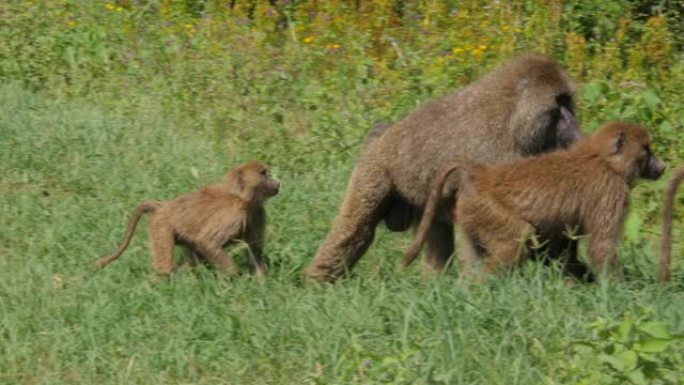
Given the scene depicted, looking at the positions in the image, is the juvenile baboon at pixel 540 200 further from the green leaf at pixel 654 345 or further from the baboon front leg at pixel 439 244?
the green leaf at pixel 654 345

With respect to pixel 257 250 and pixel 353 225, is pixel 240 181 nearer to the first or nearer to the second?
pixel 257 250

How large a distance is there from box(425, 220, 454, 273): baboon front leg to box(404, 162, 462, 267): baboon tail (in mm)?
586

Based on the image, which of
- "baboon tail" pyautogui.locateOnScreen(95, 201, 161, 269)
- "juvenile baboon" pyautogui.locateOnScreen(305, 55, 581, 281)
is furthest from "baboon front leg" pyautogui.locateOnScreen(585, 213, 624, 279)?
"baboon tail" pyautogui.locateOnScreen(95, 201, 161, 269)

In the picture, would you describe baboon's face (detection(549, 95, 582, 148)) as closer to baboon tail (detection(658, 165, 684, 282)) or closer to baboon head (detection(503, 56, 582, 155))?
baboon head (detection(503, 56, 582, 155))

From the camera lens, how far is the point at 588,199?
249 inches

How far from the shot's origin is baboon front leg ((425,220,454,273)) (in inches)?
279

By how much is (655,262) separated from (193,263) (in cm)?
236

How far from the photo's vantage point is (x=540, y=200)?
630 cm

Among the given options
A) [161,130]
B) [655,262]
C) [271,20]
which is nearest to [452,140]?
[655,262]

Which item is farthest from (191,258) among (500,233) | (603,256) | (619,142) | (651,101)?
(651,101)

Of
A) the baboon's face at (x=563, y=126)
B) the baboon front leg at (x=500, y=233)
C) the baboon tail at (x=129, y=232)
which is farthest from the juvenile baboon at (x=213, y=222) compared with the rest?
the baboon's face at (x=563, y=126)

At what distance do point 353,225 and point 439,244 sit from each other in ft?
1.51

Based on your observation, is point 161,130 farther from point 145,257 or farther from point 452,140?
point 452,140

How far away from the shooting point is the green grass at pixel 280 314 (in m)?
5.36
